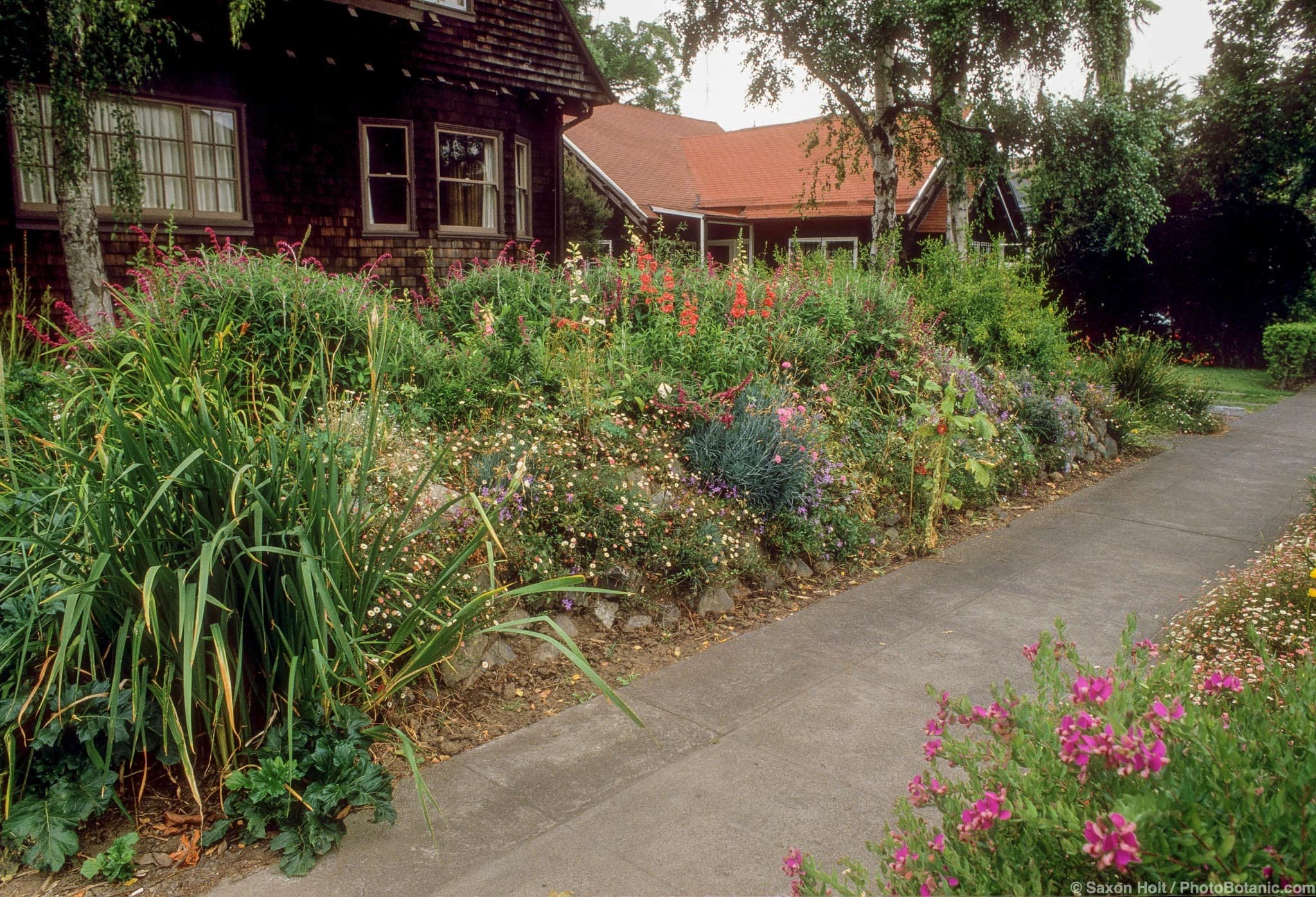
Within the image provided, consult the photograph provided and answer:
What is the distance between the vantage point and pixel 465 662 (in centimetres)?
432

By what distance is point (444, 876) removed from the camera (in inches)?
121

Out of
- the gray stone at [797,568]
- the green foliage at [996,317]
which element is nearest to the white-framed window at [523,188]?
the green foliage at [996,317]

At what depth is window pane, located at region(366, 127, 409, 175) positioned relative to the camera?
1330 centimetres

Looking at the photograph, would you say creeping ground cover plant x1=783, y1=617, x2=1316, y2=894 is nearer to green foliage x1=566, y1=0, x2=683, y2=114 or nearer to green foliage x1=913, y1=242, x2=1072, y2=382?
green foliage x1=913, y1=242, x2=1072, y2=382

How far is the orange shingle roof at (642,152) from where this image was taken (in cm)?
2467

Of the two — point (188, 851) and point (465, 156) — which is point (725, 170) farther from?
point (188, 851)

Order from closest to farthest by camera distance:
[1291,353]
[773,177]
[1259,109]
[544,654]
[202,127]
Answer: [544,654] → [202,127] → [1291,353] → [1259,109] → [773,177]

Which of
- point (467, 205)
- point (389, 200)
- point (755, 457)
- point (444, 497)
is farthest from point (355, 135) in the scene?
point (444, 497)

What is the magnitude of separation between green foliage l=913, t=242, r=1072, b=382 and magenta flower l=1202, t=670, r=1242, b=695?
24.6ft

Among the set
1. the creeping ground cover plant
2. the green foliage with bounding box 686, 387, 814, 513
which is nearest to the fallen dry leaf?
the creeping ground cover plant

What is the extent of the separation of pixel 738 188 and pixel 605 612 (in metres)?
23.4

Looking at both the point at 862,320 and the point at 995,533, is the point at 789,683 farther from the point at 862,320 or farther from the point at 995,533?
the point at 862,320

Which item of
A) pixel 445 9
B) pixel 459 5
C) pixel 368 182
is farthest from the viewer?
pixel 459 5

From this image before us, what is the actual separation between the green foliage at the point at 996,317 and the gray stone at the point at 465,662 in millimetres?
6535
